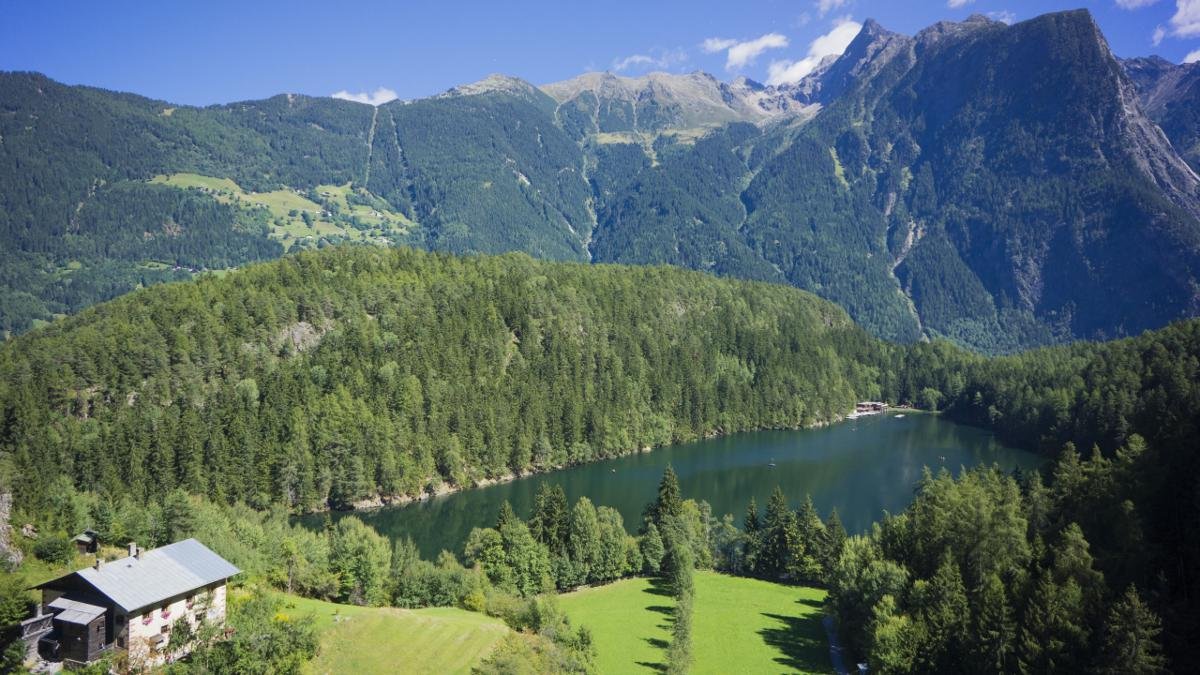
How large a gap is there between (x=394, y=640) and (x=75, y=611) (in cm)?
1682

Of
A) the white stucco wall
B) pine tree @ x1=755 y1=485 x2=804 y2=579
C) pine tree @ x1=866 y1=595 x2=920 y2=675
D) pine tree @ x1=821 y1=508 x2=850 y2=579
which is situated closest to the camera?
the white stucco wall

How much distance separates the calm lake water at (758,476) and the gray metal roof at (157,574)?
1819 inches

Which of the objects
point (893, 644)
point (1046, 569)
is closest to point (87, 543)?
point (893, 644)

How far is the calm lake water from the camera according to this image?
10775cm

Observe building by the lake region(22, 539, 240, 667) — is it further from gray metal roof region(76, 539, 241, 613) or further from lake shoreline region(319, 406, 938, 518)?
lake shoreline region(319, 406, 938, 518)

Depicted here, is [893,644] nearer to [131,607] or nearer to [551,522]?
[551,522]

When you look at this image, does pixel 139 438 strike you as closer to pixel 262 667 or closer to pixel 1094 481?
pixel 262 667

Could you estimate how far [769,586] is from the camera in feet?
262

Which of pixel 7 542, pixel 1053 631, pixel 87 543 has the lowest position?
pixel 1053 631

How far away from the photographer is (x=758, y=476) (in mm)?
131000

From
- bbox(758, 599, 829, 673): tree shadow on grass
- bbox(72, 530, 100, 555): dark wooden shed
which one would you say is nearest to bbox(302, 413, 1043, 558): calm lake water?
bbox(758, 599, 829, 673): tree shadow on grass

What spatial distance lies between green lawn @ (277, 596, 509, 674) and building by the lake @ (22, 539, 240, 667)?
249 inches

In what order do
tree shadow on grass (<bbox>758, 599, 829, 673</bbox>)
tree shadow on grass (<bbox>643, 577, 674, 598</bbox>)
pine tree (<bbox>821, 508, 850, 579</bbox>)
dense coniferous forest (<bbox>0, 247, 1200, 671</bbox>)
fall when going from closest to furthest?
dense coniferous forest (<bbox>0, 247, 1200, 671</bbox>)
tree shadow on grass (<bbox>758, 599, 829, 673</bbox>)
tree shadow on grass (<bbox>643, 577, 674, 598</bbox>)
pine tree (<bbox>821, 508, 850, 579</bbox>)

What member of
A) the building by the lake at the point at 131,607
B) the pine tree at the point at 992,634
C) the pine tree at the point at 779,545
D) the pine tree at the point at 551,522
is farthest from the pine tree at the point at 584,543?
the pine tree at the point at 992,634
